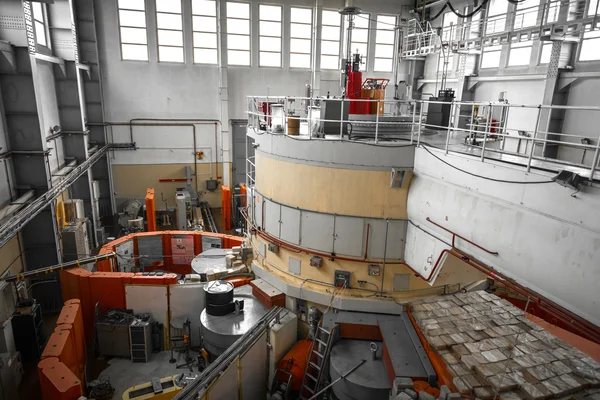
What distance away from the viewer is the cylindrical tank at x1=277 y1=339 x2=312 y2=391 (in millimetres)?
8646

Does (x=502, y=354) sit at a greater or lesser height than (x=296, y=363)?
greater

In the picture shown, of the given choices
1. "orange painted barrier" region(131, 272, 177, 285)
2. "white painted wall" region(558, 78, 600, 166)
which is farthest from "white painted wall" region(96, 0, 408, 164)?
"orange painted barrier" region(131, 272, 177, 285)

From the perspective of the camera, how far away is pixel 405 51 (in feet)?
66.9

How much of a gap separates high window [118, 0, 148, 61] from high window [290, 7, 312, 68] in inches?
286

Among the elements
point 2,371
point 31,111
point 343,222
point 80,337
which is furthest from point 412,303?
point 31,111

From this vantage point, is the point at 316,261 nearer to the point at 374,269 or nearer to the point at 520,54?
the point at 374,269

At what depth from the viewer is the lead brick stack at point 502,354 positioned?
5512mm

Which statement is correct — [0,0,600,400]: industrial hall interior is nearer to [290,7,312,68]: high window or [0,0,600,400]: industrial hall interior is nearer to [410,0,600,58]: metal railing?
[410,0,600,58]: metal railing

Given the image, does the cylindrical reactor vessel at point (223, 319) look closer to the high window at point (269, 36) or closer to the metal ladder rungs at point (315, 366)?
the metal ladder rungs at point (315, 366)

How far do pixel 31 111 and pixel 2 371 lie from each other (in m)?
6.81

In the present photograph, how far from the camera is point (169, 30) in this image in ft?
63.2

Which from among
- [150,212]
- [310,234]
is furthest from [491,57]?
[150,212]

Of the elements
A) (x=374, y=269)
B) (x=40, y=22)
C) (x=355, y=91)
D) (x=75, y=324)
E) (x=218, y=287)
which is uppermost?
(x=40, y=22)

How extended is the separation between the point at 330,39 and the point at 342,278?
1576 cm
